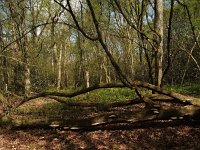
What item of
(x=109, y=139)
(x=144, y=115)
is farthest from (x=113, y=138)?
(x=144, y=115)

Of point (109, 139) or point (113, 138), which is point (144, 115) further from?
point (109, 139)

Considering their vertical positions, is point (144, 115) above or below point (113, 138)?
above

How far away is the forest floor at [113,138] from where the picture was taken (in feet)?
30.7

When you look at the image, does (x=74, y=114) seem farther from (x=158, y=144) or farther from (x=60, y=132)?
(x=158, y=144)

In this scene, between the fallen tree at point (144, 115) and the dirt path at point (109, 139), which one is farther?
the fallen tree at point (144, 115)

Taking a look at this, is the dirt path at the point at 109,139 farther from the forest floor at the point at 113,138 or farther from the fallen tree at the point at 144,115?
the fallen tree at the point at 144,115

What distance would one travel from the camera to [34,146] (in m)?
9.97

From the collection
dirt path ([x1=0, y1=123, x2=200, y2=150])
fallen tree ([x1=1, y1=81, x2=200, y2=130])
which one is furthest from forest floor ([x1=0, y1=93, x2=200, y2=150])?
fallen tree ([x1=1, y1=81, x2=200, y2=130])

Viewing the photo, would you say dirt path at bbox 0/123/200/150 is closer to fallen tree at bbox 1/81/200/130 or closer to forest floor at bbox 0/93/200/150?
forest floor at bbox 0/93/200/150

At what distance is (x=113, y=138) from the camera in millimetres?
9922

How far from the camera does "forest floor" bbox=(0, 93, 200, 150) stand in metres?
9.37

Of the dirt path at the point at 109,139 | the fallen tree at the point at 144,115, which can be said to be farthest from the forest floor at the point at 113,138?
the fallen tree at the point at 144,115

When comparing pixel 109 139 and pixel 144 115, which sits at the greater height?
pixel 144 115

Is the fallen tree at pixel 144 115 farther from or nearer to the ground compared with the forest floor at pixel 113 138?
farther from the ground
